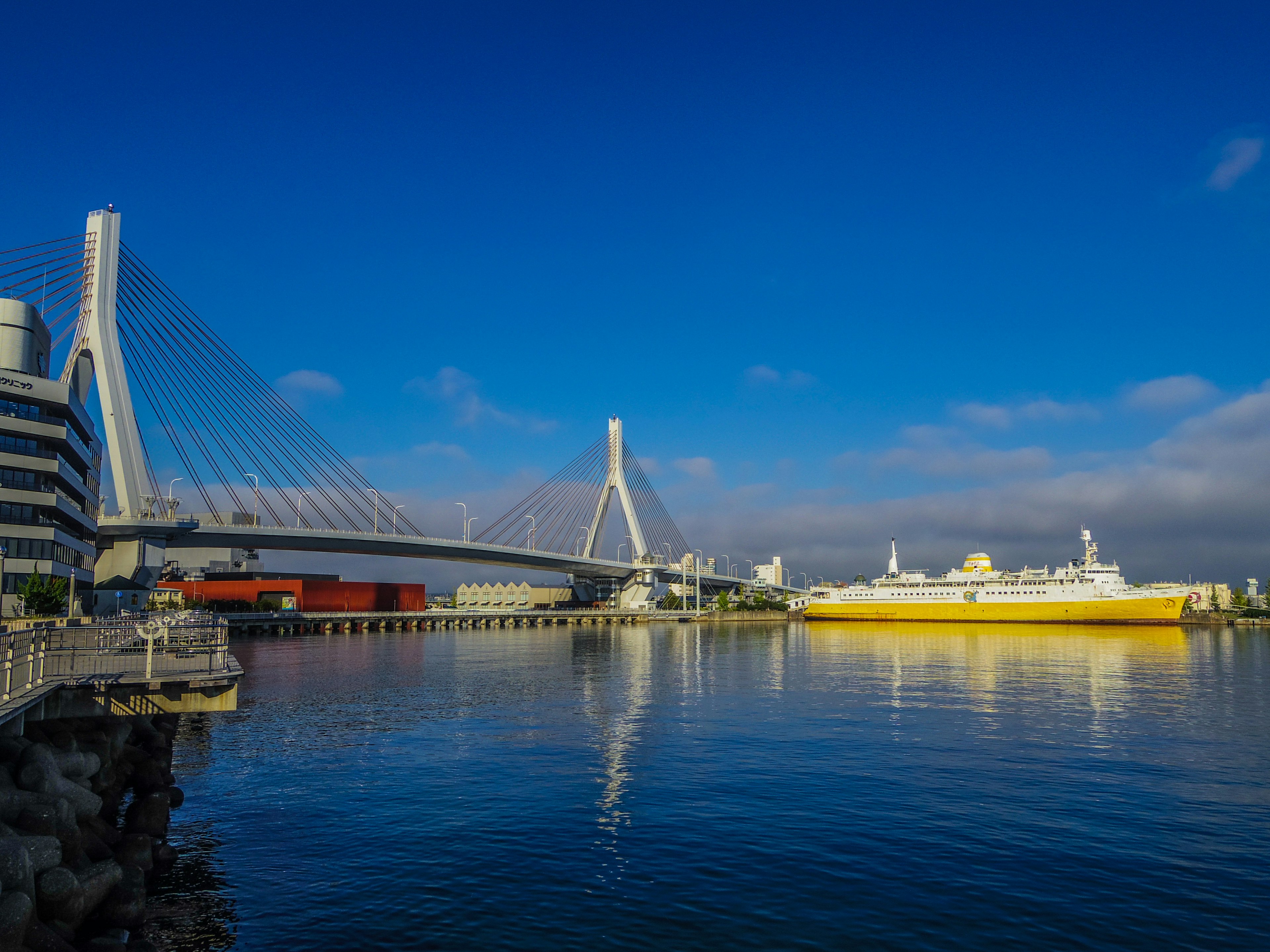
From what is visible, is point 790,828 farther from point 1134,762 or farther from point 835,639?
point 835,639

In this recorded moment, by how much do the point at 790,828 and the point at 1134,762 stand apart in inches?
410

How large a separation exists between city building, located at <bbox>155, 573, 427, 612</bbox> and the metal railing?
7763 centimetres

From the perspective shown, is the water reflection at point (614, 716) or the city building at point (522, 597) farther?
the city building at point (522, 597)

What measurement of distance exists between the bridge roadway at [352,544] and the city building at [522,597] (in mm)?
23788

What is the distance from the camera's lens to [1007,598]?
103062mm

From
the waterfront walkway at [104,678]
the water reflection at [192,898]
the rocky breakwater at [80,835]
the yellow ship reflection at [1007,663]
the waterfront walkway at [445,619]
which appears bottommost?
the waterfront walkway at [445,619]

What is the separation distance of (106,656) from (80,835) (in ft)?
34.1

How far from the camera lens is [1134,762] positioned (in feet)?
64.2

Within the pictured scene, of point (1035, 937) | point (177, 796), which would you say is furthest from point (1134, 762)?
point (177, 796)

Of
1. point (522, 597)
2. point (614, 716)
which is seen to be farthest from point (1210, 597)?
point (614, 716)

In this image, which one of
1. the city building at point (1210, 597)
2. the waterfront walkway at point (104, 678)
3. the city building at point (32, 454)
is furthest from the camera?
the city building at point (1210, 597)

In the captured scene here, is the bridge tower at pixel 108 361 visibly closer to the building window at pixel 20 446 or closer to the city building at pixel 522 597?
the building window at pixel 20 446

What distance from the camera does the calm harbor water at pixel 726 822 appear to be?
34.9 feet

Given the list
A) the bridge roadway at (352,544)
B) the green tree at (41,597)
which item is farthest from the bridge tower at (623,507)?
the green tree at (41,597)
